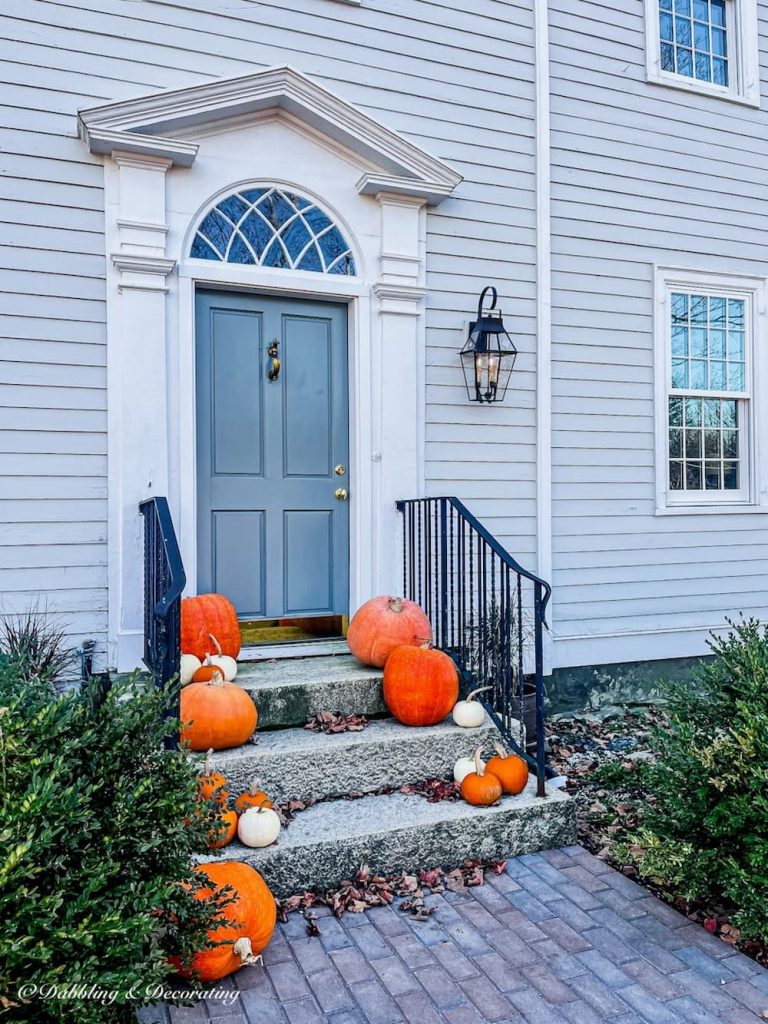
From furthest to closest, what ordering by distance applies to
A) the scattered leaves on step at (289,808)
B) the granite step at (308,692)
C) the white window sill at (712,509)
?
the white window sill at (712,509)
the granite step at (308,692)
the scattered leaves on step at (289,808)

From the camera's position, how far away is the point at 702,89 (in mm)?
5383

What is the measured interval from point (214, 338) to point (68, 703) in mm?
2469

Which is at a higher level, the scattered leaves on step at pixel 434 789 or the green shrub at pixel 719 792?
the green shrub at pixel 719 792

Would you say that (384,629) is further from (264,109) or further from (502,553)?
(264,109)

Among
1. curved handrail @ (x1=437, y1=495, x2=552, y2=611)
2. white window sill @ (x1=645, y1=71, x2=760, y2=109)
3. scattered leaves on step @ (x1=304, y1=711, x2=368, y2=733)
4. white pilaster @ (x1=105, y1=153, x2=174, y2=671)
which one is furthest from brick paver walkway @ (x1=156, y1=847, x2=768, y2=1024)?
white window sill @ (x1=645, y1=71, x2=760, y2=109)

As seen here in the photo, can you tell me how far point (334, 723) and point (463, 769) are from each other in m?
0.63

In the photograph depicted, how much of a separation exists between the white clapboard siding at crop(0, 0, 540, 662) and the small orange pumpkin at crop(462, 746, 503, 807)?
188 cm

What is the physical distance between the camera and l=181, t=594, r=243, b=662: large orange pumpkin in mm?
3555

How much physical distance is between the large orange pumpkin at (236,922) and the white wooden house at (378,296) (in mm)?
1658


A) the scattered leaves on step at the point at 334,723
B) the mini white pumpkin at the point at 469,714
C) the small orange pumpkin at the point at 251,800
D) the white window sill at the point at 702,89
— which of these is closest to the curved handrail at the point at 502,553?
the mini white pumpkin at the point at 469,714

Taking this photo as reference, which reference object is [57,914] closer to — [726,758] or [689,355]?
[726,758]

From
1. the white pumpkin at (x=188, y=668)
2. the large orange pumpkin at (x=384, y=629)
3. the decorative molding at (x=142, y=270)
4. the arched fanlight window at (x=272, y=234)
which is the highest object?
the arched fanlight window at (x=272, y=234)

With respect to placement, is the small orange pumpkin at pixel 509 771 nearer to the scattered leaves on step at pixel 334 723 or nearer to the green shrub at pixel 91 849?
the scattered leaves on step at pixel 334 723

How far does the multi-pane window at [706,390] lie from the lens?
5387 mm
